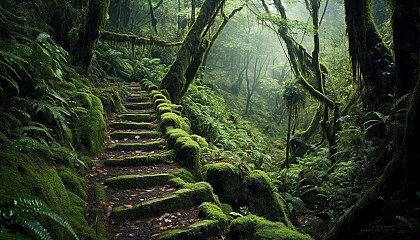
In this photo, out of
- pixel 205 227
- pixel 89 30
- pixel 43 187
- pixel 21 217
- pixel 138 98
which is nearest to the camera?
pixel 21 217

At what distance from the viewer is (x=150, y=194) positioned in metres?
4.55

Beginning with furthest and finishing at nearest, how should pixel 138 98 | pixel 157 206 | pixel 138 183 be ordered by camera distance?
1. pixel 138 98
2. pixel 138 183
3. pixel 157 206

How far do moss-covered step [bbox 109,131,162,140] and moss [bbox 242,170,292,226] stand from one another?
296 centimetres

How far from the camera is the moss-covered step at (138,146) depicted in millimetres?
6203

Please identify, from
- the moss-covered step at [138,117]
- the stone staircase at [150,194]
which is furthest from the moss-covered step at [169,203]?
the moss-covered step at [138,117]

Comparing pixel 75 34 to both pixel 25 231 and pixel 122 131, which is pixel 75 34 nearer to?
pixel 122 131

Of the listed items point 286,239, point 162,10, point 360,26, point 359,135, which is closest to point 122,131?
point 286,239

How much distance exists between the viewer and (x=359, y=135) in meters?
6.37

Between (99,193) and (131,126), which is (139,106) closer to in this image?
(131,126)

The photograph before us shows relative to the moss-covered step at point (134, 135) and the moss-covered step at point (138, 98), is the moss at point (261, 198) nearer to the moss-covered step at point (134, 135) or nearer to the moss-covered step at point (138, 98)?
the moss-covered step at point (134, 135)

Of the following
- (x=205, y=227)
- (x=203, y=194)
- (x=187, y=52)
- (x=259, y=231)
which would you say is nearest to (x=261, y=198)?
(x=203, y=194)

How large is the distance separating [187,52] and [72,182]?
783 centimetres

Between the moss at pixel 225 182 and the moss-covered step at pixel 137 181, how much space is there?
0.90 meters

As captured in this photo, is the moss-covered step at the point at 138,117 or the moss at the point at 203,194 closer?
the moss at the point at 203,194
